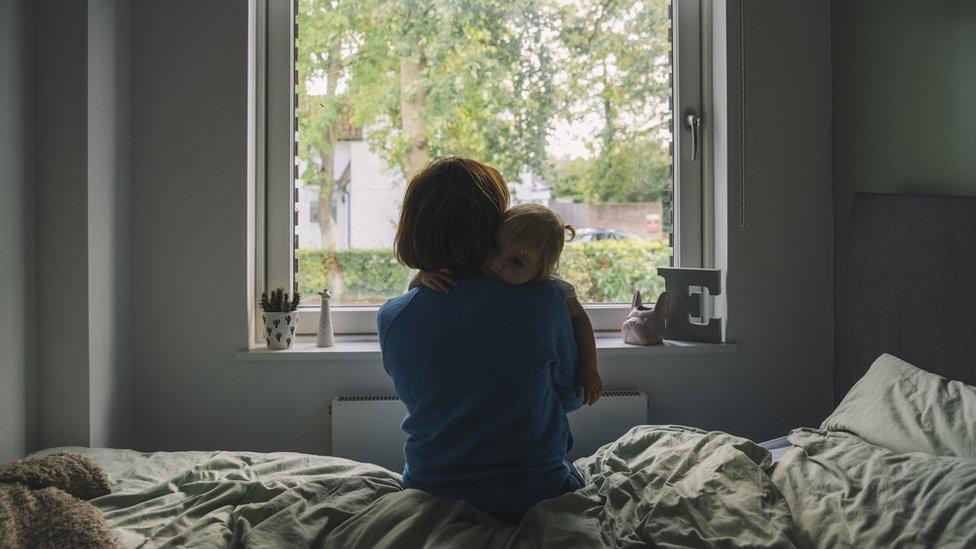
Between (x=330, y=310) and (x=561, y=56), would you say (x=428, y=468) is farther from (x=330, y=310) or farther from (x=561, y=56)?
(x=561, y=56)

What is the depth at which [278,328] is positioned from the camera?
2416 mm

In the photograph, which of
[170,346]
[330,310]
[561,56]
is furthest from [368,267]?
[561,56]

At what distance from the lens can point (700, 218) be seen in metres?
2.70

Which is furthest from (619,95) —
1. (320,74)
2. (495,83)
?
(320,74)

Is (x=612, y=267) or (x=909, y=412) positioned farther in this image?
(x=612, y=267)

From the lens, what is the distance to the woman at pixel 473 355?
1.44 meters

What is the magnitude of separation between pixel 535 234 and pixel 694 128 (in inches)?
55.6

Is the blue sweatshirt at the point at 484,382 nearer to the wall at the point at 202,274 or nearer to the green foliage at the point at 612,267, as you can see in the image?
the wall at the point at 202,274

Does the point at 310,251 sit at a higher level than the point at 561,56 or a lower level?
lower

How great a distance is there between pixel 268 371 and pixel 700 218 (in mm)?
1452

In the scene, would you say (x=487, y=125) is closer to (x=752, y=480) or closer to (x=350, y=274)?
(x=350, y=274)

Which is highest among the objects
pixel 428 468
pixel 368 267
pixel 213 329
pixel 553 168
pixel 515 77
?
pixel 515 77

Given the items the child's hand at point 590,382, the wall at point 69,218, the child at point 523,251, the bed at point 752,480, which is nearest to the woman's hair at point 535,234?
the child at point 523,251

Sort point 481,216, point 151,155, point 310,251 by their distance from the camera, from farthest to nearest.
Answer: point 310,251 < point 151,155 < point 481,216
